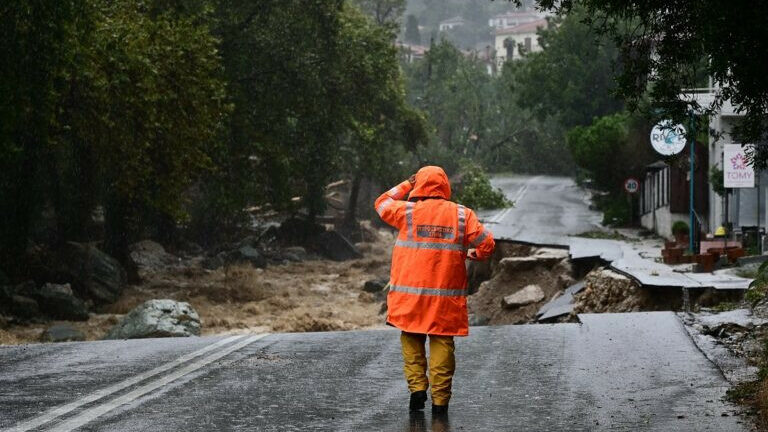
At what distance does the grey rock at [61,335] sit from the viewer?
2356 centimetres

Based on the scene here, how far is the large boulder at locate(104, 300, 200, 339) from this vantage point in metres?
20.3

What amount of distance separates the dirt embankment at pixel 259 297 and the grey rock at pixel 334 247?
7.97ft

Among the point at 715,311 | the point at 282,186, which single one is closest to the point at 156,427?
the point at 715,311

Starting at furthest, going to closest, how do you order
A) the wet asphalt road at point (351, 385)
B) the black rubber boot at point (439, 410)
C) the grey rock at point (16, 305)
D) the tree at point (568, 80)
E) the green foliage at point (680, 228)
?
the tree at point (568, 80) → the green foliage at point (680, 228) → the grey rock at point (16, 305) → the black rubber boot at point (439, 410) → the wet asphalt road at point (351, 385)

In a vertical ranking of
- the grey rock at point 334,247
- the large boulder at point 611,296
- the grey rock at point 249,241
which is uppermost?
the large boulder at point 611,296

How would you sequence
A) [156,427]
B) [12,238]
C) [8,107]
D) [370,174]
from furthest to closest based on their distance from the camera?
1. [370,174]
2. [12,238]
3. [8,107]
4. [156,427]

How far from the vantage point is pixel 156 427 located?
24.0 ft

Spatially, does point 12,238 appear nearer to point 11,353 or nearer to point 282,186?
point 282,186

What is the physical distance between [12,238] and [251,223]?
74.3ft

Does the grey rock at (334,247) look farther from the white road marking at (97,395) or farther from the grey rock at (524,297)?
the white road marking at (97,395)

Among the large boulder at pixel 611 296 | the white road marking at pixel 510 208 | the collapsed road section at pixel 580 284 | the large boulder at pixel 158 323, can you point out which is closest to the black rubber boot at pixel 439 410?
the collapsed road section at pixel 580 284

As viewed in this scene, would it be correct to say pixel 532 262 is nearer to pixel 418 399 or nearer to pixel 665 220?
pixel 665 220

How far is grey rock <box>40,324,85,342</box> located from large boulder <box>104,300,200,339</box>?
2786mm

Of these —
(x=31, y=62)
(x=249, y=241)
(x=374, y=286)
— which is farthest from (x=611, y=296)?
(x=249, y=241)
